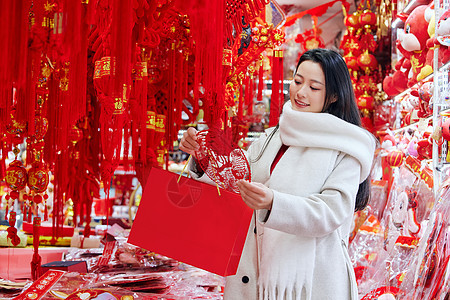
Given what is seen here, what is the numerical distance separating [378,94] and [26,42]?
3.76 m

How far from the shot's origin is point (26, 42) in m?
0.87

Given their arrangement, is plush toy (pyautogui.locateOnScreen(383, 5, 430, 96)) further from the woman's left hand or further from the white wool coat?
the woman's left hand

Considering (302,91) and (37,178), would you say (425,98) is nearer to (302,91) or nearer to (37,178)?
(302,91)

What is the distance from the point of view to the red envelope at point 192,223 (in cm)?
111

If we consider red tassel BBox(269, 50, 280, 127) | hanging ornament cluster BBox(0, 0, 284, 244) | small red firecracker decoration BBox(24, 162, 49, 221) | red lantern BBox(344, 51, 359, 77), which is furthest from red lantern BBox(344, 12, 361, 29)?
small red firecracker decoration BBox(24, 162, 49, 221)

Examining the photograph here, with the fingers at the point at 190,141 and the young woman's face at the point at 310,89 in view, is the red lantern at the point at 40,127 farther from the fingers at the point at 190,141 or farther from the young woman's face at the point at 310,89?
the young woman's face at the point at 310,89

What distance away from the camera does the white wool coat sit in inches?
43.1

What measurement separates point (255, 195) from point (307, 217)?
0.39ft

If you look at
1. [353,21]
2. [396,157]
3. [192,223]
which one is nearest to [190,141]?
[192,223]

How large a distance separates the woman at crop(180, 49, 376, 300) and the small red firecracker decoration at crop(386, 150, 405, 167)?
5.56 ft

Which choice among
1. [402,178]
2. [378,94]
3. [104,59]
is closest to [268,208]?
[104,59]

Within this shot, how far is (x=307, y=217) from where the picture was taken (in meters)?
1.08

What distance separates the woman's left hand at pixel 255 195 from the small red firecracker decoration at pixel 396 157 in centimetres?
198

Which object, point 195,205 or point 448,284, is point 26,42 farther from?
point 448,284
